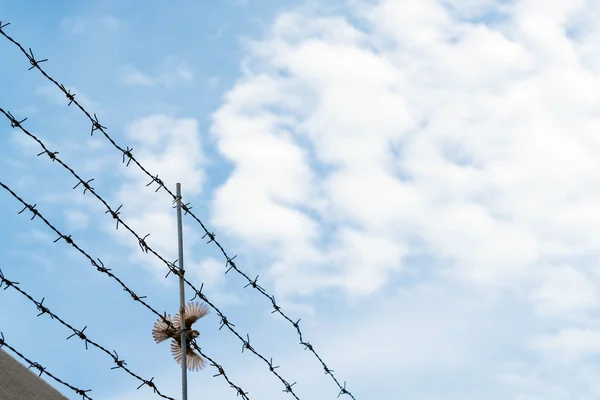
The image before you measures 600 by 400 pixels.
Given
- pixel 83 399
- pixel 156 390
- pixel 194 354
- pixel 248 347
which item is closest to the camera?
pixel 83 399

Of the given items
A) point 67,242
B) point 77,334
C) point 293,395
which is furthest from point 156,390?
point 293,395

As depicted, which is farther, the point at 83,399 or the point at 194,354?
the point at 194,354

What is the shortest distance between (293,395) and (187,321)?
119 centimetres

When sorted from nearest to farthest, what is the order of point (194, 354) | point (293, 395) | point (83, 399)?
point (83, 399)
point (194, 354)
point (293, 395)

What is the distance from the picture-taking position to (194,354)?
5621mm

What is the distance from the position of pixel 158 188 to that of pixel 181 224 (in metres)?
0.27

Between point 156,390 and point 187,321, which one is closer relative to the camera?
point 156,390

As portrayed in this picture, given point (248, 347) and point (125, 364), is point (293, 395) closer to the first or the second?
point (248, 347)

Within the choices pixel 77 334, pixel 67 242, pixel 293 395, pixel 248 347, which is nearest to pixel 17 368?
pixel 77 334

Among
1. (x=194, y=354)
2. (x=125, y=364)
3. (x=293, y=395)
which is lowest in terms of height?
(x=125, y=364)

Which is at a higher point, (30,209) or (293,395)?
(293,395)

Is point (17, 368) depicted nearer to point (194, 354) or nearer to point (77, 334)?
point (77, 334)

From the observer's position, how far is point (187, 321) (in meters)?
5.67

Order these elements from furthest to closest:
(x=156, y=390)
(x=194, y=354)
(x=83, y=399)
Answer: (x=194, y=354) < (x=156, y=390) < (x=83, y=399)
